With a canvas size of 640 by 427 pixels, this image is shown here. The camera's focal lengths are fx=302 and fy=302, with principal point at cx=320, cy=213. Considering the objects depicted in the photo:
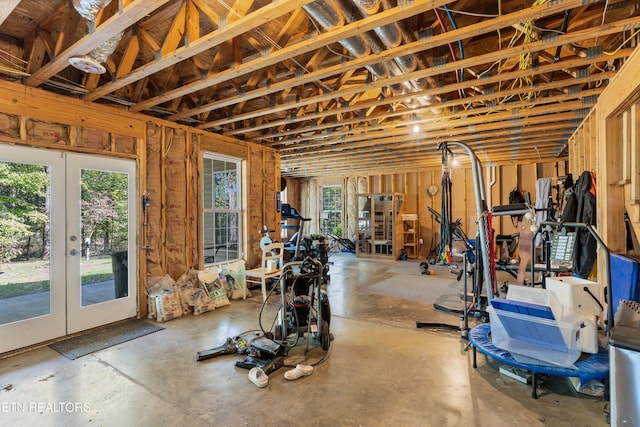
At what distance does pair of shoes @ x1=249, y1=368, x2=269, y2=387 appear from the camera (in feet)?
8.22

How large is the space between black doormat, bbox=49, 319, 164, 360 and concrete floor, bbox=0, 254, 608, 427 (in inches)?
4.5

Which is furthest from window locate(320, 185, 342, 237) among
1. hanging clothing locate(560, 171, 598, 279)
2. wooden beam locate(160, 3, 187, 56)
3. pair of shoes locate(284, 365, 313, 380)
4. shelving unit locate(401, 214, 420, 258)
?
wooden beam locate(160, 3, 187, 56)

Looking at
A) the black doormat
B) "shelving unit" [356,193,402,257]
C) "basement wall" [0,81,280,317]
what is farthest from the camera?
"shelving unit" [356,193,402,257]

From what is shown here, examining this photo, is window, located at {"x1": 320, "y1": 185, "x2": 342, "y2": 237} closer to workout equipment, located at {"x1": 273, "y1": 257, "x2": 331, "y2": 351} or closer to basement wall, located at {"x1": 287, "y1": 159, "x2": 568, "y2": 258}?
basement wall, located at {"x1": 287, "y1": 159, "x2": 568, "y2": 258}

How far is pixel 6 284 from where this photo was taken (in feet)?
10.3

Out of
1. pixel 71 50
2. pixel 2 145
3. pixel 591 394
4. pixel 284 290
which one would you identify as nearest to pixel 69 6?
pixel 71 50

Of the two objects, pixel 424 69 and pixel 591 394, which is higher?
pixel 424 69

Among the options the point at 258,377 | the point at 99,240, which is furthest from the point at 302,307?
the point at 99,240

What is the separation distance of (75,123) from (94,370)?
2798 millimetres

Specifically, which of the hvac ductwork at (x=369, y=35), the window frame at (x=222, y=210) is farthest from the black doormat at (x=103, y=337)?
the hvac ductwork at (x=369, y=35)

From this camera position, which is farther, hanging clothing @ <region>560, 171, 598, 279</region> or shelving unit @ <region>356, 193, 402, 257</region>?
shelving unit @ <region>356, 193, 402, 257</region>

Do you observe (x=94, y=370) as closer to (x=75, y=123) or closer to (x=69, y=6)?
(x=75, y=123)

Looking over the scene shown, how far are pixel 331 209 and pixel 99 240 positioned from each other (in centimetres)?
881

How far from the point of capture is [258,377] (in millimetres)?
2559
